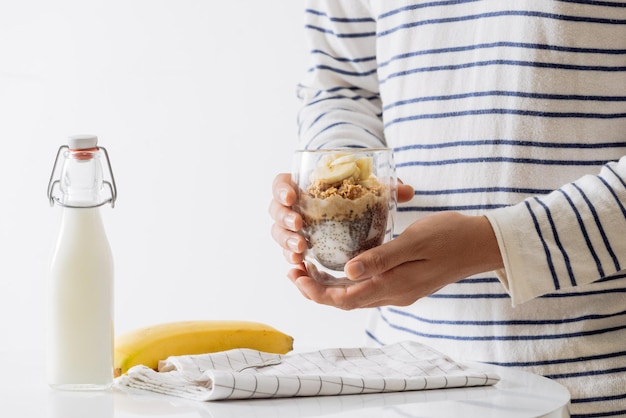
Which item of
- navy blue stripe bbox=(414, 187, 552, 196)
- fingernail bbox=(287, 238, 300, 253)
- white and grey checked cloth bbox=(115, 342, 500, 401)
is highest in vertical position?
navy blue stripe bbox=(414, 187, 552, 196)

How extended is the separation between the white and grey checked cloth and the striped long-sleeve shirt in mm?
Result: 137

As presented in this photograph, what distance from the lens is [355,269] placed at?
2.59ft

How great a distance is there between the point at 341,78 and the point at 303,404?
673 mm

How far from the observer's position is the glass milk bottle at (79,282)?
2.50 feet

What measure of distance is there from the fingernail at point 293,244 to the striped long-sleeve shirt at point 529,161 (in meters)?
0.20

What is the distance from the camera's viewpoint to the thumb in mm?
792

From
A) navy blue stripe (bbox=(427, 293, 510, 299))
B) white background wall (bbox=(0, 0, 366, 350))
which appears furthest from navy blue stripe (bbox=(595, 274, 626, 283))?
white background wall (bbox=(0, 0, 366, 350))

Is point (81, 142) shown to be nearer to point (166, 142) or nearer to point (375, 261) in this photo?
point (375, 261)

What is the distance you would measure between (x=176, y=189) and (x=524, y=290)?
1386 millimetres

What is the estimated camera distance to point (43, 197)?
7.23 feet

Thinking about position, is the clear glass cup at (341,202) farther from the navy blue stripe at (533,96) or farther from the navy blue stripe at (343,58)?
the navy blue stripe at (343,58)

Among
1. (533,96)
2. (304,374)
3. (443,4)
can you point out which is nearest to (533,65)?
(533,96)

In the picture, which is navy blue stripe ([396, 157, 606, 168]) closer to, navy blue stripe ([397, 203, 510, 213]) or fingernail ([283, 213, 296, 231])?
navy blue stripe ([397, 203, 510, 213])

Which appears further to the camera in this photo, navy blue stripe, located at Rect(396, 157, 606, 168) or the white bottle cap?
navy blue stripe, located at Rect(396, 157, 606, 168)
